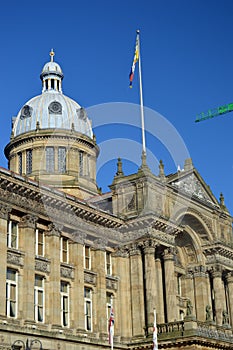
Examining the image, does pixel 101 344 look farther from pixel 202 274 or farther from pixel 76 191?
pixel 76 191

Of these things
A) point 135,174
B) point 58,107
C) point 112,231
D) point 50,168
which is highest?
point 58,107

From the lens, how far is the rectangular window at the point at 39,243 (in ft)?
150

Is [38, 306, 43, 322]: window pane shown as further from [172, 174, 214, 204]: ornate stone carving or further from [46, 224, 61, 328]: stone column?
[172, 174, 214, 204]: ornate stone carving

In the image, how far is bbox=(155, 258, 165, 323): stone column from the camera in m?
51.3

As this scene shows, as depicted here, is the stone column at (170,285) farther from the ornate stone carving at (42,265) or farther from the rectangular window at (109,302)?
the ornate stone carving at (42,265)

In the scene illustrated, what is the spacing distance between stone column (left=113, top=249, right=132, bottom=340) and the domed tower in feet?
41.6

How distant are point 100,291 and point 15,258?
9663 millimetres

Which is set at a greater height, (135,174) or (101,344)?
(135,174)

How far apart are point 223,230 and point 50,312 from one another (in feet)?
79.7

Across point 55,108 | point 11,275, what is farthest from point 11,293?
point 55,108

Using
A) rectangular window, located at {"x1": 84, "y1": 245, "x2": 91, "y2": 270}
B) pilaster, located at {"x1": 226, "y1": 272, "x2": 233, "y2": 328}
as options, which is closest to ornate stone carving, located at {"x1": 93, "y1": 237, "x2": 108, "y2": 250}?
rectangular window, located at {"x1": 84, "y1": 245, "x2": 91, "y2": 270}

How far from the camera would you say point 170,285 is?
53031mm

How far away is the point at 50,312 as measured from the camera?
147 ft

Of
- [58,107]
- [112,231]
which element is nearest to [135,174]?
[112,231]
